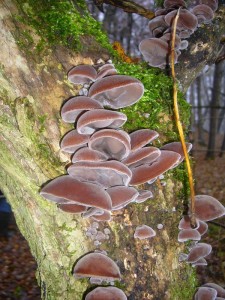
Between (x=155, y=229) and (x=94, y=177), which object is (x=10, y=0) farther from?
(x=155, y=229)

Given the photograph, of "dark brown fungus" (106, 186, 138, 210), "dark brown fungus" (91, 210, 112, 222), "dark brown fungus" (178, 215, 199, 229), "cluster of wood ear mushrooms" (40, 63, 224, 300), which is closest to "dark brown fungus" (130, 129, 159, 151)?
"cluster of wood ear mushrooms" (40, 63, 224, 300)

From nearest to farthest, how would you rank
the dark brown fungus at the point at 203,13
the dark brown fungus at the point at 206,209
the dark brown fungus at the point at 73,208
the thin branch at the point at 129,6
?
the dark brown fungus at the point at 73,208
the dark brown fungus at the point at 206,209
the dark brown fungus at the point at 203,13
the thin branch at the point at 129,6

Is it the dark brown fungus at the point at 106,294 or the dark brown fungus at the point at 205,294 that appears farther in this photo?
the dark brown fungus at the point at 205,294

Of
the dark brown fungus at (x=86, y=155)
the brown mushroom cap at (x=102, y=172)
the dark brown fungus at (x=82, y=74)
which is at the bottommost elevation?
the brown mushroom cap at (x=102, y=172)

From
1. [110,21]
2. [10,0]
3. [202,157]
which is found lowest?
[202,157]

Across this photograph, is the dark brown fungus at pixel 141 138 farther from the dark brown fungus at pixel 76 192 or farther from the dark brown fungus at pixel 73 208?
the dark brown fungus at pixel 73 208

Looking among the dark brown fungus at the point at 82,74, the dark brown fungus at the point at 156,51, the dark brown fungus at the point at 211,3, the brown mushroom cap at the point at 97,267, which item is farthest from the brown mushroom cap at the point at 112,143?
the dark brown fungus at the point at 211,3

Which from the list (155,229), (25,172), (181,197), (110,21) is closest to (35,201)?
(25,172)
